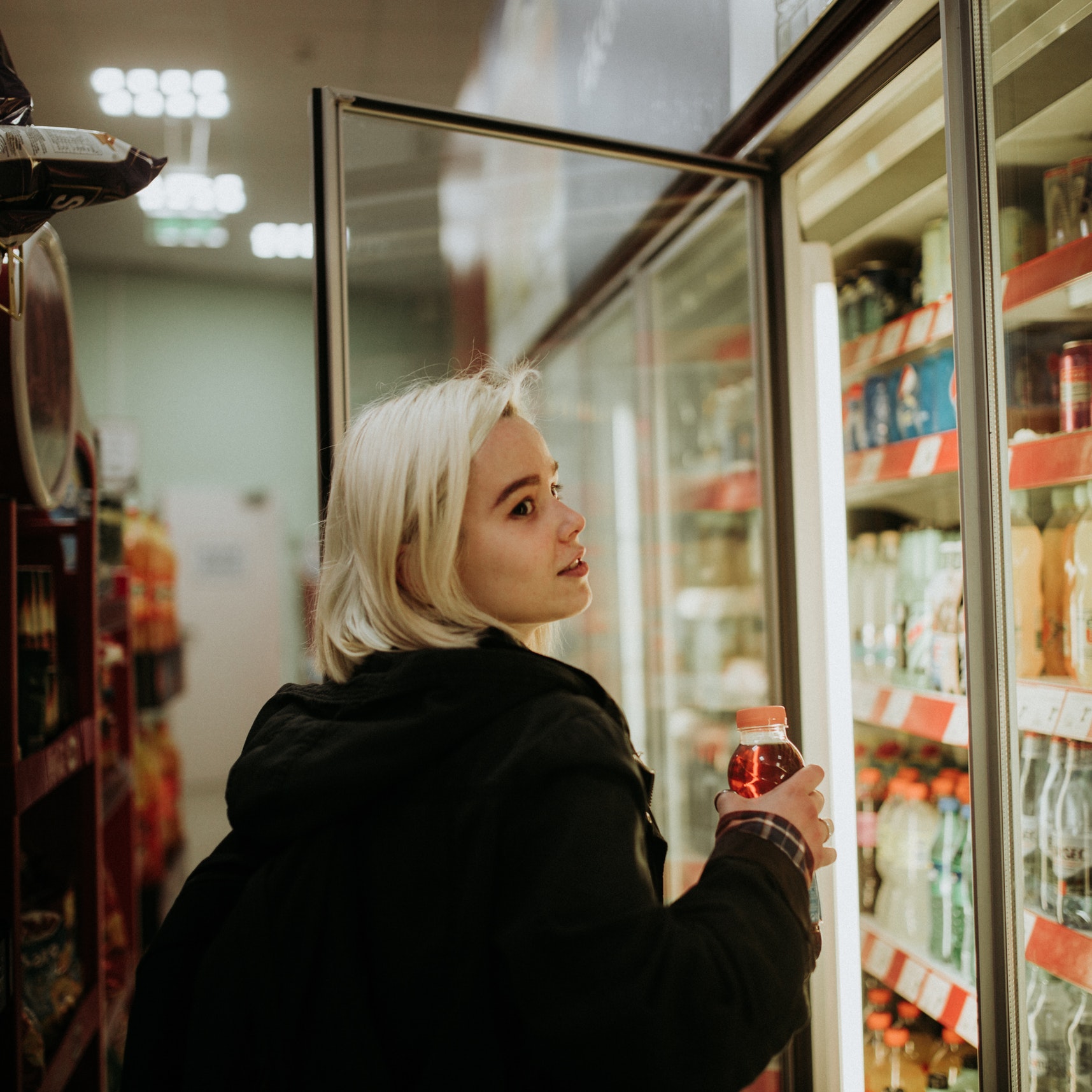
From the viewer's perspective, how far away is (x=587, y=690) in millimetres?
961

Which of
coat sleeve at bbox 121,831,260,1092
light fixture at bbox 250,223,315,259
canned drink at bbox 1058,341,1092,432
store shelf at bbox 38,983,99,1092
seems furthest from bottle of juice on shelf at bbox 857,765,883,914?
light fixture at bbox 250,223,315,259

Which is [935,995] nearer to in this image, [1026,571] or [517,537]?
[1026,571]

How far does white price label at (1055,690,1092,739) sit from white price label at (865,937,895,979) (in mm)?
707

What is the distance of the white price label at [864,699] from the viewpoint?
178cm

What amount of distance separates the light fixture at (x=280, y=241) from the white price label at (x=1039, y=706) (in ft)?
17.2

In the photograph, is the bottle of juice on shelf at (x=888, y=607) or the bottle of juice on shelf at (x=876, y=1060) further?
the bottle of juice on shelf at (x=888, y=607)

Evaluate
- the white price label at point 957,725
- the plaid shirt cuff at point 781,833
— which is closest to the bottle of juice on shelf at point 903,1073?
the white price label at point 957,725

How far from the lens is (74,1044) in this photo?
1.82 meters

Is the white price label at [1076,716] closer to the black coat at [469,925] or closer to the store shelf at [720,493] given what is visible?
the black coat at [469,925]

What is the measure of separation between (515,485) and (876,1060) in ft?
5.13

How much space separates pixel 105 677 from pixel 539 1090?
7.66 ft

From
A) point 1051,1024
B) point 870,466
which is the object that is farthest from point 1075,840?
point 870,466

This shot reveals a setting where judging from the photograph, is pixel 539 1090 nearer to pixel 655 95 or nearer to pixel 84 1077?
pixel 84 1077

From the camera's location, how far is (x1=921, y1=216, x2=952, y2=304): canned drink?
1.84 m
